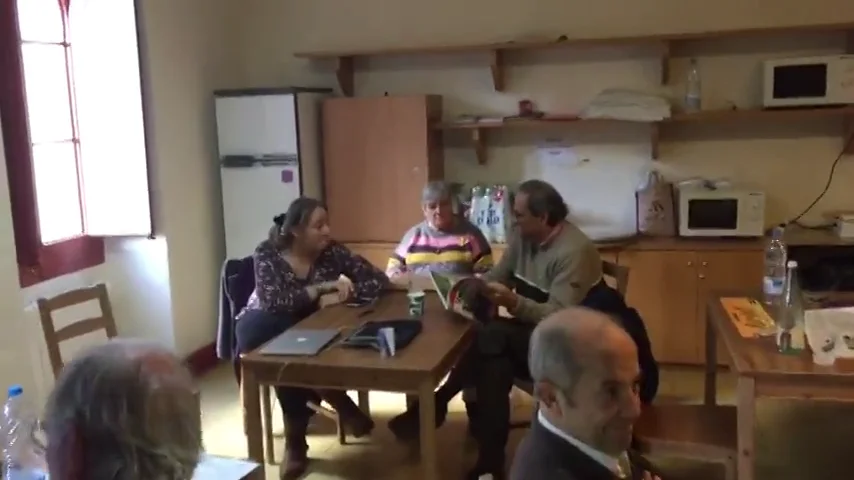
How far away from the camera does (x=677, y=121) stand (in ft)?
15.3

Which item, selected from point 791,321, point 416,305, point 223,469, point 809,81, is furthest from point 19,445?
point 809,81

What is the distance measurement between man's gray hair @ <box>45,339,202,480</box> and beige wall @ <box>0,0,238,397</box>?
289cm

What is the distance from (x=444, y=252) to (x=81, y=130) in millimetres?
1871

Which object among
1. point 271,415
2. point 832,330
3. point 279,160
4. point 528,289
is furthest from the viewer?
point 279,160

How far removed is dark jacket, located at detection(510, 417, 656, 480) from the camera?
1.62 metres

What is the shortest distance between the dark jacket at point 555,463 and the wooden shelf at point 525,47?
3352 millimetres

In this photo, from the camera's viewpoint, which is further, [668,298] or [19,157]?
[668,298]

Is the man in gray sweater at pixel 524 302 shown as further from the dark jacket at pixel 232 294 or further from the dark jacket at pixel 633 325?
the dark jacket at pixel 232 294

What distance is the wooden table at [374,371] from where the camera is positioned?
9.02ft

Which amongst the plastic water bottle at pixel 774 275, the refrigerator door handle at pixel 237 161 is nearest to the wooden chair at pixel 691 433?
the plastic water bottle at pixel 774 275

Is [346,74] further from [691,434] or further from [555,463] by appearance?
[555,463]

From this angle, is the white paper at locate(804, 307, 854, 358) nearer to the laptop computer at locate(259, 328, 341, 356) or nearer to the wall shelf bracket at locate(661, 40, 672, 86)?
the laptop computer at locate(259, 328, 341, 356)

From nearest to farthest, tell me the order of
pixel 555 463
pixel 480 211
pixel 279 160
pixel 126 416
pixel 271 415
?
pixel 126 416
pixel 555 463
pixel 271 415
pixel 279 160
pixel 480 211

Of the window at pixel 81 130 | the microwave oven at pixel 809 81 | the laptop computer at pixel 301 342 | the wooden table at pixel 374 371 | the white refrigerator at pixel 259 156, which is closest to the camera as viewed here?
the wooden table at pixel 374 371
